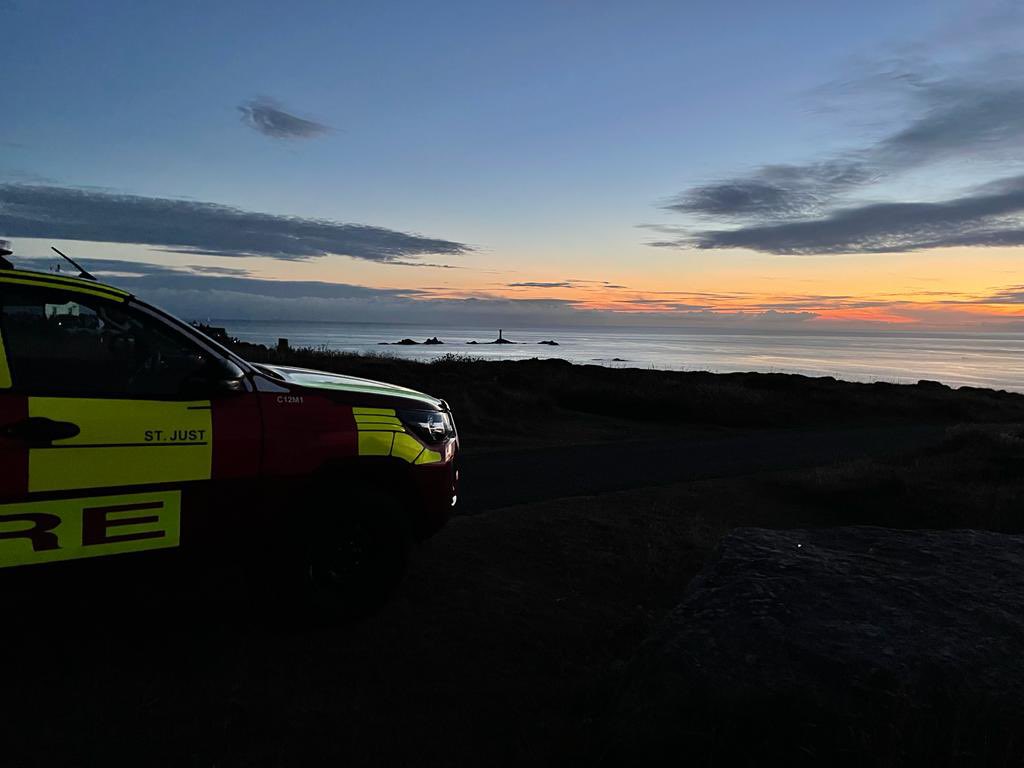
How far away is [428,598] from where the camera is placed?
508cm

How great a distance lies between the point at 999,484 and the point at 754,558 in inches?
325

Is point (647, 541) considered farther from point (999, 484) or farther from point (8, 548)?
point (999, 484)

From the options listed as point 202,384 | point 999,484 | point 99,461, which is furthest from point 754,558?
point 999,484

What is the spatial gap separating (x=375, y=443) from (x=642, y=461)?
8903mm

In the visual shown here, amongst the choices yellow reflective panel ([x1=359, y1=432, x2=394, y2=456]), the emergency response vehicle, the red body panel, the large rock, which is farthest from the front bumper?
the large rock

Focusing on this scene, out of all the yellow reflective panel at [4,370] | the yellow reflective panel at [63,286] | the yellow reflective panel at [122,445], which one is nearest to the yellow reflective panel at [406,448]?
the yellow reflective panel at [122,445]

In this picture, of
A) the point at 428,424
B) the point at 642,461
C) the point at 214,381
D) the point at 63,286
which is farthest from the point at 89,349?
the point at 642,461

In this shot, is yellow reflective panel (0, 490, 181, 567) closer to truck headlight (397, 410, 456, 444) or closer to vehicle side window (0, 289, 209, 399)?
vehicle side window (0, 289, 209, 399)

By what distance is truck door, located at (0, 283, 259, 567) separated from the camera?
Answer: 3289mm

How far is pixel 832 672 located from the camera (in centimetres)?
287

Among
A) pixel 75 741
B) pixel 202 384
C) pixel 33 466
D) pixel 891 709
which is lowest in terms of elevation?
pixel 75 741

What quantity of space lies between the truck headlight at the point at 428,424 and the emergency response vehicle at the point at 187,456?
1cm

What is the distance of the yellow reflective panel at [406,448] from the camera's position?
14.7 feet

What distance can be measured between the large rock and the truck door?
245cm
